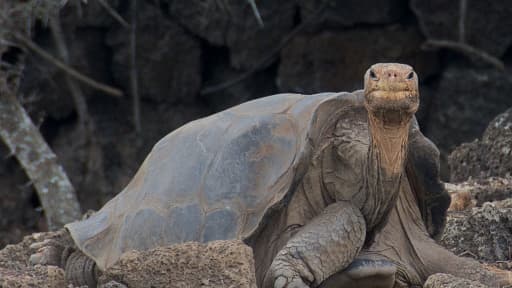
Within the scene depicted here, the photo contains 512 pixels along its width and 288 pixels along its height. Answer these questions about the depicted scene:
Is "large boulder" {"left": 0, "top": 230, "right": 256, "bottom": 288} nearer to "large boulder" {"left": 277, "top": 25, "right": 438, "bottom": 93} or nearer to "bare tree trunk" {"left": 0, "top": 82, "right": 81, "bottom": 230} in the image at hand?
"bare tree trunk" {"left": 0, "top": 82, "right": 81, "bottom": 230}

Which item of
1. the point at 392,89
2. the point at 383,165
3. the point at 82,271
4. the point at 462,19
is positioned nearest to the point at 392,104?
the point at 392,89

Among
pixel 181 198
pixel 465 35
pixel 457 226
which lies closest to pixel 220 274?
pixel 181 198

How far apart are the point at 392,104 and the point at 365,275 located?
0.58m

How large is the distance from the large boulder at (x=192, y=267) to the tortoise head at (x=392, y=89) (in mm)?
564

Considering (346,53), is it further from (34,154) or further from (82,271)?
(82,271)

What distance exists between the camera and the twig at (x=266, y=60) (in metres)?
9.55

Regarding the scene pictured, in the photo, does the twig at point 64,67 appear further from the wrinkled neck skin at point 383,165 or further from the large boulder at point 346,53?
the wrinkled neck skin at point 383,165

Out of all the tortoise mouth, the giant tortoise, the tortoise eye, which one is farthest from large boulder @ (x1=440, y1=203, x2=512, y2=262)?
the tortoise eye

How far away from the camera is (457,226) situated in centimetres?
499

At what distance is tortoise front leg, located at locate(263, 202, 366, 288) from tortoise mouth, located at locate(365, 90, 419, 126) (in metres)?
0.38

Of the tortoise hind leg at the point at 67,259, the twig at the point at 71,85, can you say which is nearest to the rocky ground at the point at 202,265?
the tortoise hind leg at the point at 67,259

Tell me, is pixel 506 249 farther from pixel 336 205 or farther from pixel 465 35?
pixel 465 35

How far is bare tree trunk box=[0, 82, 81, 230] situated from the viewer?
838 centimetres

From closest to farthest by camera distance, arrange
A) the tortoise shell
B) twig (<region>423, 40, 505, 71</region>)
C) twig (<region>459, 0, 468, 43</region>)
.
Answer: the tortoise shell, twig (<region>459, 0, 468, 43</region>), twig (<region>423, 40, 505, 71</region>)
